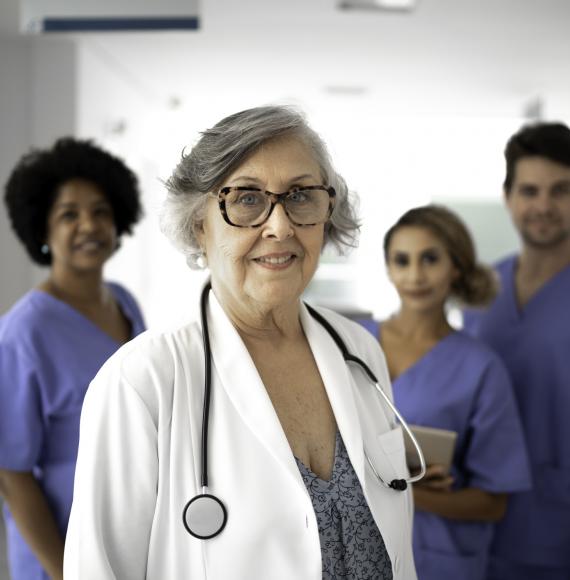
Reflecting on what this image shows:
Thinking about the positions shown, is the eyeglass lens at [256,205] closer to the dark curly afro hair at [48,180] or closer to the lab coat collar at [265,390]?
the lab coat collar at [265,390]

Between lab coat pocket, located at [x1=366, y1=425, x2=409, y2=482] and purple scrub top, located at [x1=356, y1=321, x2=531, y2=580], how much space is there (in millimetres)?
473

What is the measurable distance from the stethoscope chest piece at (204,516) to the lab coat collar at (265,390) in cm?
11

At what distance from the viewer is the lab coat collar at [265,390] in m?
0.98

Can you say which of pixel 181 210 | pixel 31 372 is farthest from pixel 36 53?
pixel 181 210

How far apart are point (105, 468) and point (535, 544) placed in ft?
4.70

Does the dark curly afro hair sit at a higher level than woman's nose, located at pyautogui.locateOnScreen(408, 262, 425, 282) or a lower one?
higher

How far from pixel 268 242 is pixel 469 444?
0.93 metres

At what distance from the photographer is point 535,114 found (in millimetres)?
5461

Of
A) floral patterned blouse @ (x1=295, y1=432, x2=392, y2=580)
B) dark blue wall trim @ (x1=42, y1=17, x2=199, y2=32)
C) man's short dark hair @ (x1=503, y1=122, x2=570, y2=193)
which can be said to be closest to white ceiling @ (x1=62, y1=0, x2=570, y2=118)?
dark blue wall trim @ (x1=42, y1=17, x2=199, y2=32)

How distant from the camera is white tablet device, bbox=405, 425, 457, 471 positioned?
148 centimetres

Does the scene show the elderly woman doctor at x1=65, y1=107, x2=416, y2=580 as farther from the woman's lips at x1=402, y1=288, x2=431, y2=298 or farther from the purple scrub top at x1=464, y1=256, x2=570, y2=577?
the purple scrub top at x1=464, y1=256, x2=570, y2=577

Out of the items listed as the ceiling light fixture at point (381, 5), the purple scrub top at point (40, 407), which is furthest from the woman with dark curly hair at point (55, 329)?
the ceiling light fixture at point (381, 5)

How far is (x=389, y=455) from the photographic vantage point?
1.15 metres

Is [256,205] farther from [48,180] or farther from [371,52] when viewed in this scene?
[371,52]
